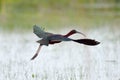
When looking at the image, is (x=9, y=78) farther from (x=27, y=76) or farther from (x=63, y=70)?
(x=63, y=70)

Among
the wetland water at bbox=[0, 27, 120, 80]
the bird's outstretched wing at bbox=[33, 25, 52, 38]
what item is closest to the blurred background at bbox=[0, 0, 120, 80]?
the wetland water at bbox=[0, 27, 120, 80]

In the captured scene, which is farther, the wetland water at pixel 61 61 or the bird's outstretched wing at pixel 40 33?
the wetland water at pixel 61 61

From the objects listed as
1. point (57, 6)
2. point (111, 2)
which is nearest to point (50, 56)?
point (57, 6)

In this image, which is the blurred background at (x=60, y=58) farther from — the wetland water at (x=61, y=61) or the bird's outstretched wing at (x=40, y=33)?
the bird's outstretched wing at (x=40, y=33)

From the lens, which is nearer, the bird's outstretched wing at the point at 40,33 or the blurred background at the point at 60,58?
the bird's outstretched wing at the point at 40,33

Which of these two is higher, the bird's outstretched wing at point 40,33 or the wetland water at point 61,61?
the bird's outstretched wing at point 40,33

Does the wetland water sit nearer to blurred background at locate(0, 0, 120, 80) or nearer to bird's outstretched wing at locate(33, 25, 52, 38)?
blurred background at locate(0, 0, 120, 80)

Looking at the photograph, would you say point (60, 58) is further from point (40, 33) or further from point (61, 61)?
point (40, 33)

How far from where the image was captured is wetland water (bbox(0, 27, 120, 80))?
7.54 metres

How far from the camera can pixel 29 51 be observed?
10125 mm

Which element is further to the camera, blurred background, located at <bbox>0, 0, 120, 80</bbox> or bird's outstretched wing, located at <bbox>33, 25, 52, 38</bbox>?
blurred background, located at <bbox>0, 0, 120, 80</bbox>

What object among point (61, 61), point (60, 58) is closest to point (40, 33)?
point (61, 61)

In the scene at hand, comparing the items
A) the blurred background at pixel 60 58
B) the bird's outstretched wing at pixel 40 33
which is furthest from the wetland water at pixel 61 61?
the bird's outstretched wing at pixel 40 33

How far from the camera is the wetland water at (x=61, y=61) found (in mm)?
7543
